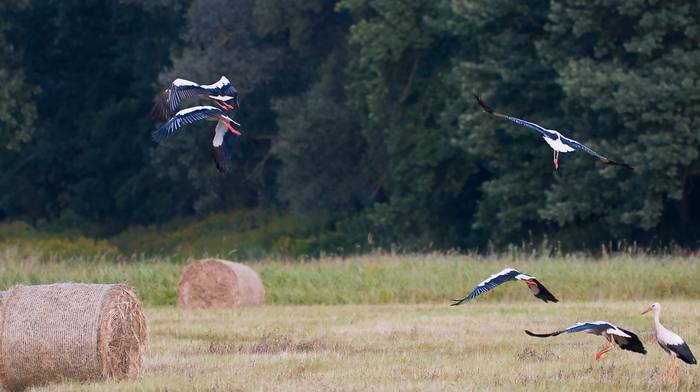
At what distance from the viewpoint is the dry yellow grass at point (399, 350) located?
15.2 meters

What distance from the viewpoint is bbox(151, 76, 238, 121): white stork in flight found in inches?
559

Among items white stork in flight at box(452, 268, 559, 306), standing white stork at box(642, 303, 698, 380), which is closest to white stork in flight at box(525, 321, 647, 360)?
standing white stork at box(642, 303, 698, 380)

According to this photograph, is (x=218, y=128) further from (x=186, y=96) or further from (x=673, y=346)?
(x=673, y=346)

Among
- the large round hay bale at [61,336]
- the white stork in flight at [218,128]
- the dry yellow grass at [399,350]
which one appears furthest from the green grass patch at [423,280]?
the white stork in flight at [218,128]

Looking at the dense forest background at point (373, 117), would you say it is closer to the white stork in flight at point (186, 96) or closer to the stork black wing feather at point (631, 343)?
the stork black wing feather at point (631, 343)

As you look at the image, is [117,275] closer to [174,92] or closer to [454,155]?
[174,92]

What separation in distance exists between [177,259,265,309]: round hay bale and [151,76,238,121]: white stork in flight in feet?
38.4

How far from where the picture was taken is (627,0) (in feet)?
129

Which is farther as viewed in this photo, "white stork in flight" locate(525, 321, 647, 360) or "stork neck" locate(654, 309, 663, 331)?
"stork neck" locate(654, 309, 663, 331)

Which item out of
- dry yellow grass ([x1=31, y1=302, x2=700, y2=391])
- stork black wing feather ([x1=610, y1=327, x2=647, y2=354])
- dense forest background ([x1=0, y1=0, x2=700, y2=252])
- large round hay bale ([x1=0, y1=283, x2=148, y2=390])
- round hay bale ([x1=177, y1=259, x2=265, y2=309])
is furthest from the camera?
dense forest background ([x1=0, y1=0, x2=700, y2=252])

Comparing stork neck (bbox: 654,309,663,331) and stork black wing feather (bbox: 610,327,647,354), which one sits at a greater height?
stork neck (bbox: 654,309,663,331)

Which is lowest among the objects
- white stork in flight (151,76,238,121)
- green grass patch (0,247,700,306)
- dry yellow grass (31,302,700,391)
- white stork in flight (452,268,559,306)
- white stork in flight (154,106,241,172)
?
dry yellow grass (31,302,700,391)

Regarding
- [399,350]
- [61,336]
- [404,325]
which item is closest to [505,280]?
[399,350]

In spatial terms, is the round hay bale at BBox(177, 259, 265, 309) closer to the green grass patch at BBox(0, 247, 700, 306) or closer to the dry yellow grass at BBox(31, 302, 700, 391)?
the dry yellow grass at BBox(31, 302, 700, 391)
